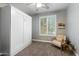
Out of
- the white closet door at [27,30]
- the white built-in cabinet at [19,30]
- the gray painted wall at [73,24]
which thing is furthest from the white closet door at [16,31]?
the gray painted wall at [73,24]

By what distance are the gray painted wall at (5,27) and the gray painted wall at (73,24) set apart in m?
1.19

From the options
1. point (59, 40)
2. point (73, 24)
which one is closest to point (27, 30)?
point (59, 40)

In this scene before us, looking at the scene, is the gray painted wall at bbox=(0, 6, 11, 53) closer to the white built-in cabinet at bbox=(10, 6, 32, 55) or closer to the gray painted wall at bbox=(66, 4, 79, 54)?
the white built-in cabinet at bbox=(10, 6, 32, 55)

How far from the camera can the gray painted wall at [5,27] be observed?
1.76 metres

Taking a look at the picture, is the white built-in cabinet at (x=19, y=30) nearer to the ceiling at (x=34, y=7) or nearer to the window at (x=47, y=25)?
the ceiling at (x=34, y=7)

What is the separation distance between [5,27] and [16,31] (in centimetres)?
22

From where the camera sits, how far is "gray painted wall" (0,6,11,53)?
1.76 meters

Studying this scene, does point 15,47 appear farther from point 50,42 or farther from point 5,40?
point 50,42

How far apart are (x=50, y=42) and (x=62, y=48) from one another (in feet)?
0.90

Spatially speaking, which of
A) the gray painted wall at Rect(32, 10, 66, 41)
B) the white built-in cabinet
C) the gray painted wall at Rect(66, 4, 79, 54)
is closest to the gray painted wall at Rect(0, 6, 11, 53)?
the white built-in cabinet

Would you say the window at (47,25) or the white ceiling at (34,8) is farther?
the window at (47,25)

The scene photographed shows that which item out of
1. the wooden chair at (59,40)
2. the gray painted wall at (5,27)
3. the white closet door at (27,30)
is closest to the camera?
the gray painted wall at (5,27)

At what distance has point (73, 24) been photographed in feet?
6.07

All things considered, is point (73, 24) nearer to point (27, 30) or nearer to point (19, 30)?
point (27, 30)
